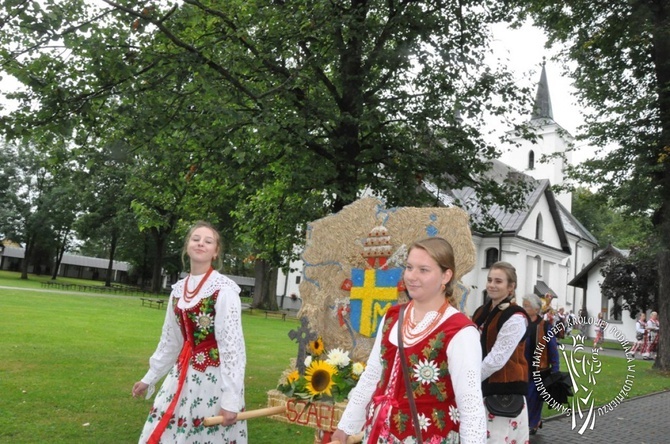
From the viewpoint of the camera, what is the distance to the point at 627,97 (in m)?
20.7

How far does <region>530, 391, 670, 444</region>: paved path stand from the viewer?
9445mm

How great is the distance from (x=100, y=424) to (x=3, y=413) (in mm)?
1294

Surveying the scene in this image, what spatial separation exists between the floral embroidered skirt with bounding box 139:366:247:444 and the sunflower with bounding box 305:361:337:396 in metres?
1.29

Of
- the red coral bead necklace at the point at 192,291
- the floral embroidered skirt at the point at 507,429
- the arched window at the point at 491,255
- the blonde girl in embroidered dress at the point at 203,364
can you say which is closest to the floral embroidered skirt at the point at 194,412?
the blonde girl in embroidered dress at the point at 203,364

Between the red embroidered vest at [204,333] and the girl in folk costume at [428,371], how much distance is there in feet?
4.76

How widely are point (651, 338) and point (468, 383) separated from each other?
1175 inches

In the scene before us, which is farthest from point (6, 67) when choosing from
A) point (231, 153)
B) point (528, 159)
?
point (528, 159)

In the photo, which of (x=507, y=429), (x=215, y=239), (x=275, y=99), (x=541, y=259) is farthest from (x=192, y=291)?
(x=541, y=259)

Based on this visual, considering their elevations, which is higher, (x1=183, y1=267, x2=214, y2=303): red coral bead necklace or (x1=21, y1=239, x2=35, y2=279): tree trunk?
(x1=21, y1=239, x2=35, y2=279): tree trunk

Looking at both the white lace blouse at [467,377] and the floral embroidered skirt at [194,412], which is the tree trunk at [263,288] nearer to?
the floral embroidered skirt at [194,412]

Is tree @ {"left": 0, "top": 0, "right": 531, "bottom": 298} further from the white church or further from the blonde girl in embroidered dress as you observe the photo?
the white church

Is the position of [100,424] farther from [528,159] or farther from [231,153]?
[528,159]

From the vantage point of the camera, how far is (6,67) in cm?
853

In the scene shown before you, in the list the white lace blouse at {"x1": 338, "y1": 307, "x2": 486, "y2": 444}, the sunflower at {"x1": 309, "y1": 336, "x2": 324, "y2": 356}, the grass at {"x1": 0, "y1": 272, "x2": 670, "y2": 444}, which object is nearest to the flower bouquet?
the sunflower at {"x1": 309, "y1": 336, "x2": 324, "y2": 356}
